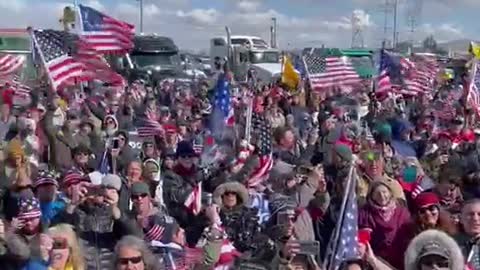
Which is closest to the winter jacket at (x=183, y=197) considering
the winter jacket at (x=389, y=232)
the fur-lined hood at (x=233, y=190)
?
the fur-lined hood at (x=233, y=190)

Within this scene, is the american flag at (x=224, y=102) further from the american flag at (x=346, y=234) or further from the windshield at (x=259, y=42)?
the windshield at (x=259, y=42)

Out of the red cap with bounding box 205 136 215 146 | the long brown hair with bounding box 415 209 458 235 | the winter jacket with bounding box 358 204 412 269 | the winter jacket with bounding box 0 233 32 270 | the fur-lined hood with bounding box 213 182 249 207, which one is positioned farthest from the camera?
the red cap with bounding box 205 136 215 146

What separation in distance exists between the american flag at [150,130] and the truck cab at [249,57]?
26315 mm

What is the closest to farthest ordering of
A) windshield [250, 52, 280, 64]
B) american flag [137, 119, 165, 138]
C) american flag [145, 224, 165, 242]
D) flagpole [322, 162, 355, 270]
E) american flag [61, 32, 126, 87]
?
flagpole [322, 162, 355, 270]
american flag [145, 224, 165, 242]
american flag [137, 119, 165, 138]
american flag [61, 32, 126, 87]
windshield [250, 52, 280, 64]

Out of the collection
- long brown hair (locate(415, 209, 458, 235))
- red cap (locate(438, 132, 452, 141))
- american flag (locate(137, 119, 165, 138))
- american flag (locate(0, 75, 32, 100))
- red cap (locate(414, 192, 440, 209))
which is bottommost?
american flag (locate(0, 75, 32, 100))

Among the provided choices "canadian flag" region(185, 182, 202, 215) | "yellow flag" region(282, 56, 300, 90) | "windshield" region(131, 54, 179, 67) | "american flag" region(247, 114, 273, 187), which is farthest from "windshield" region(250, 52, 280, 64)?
"canadian flag" region(185, 182, 202, 215)

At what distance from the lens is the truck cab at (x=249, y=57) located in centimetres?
4406

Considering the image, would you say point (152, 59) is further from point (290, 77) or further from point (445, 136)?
point (445, 136)

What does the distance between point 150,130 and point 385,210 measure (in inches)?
268

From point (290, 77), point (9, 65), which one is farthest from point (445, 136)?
point (290, 77)

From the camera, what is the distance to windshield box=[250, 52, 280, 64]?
153 ft

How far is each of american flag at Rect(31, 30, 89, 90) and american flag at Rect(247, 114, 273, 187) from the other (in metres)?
2.40

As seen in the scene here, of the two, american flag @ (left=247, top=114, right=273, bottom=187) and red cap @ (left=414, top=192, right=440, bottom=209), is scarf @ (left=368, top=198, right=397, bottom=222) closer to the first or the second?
red cap @ (left=414, top=192, right=440, bottom=209)

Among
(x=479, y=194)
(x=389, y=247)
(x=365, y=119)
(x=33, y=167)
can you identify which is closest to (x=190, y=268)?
Result: (x=389, y=247)
